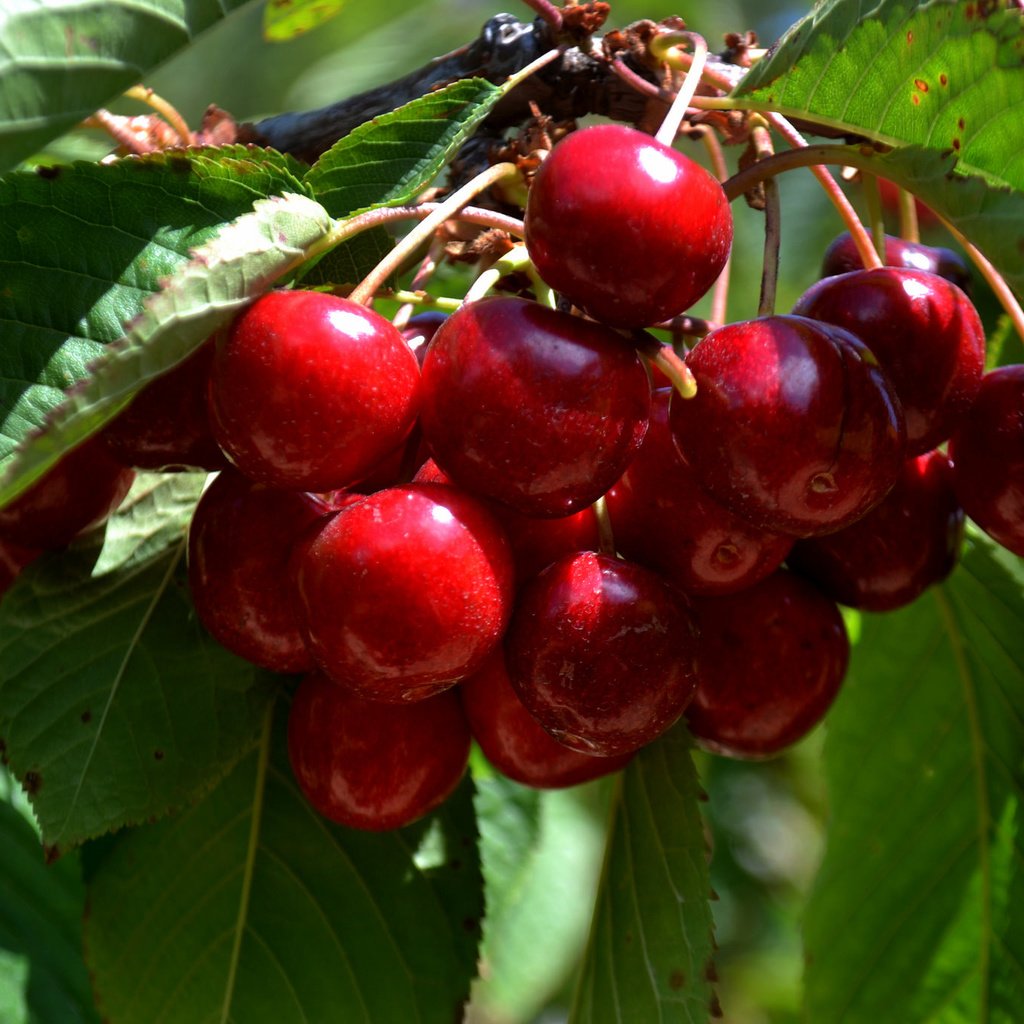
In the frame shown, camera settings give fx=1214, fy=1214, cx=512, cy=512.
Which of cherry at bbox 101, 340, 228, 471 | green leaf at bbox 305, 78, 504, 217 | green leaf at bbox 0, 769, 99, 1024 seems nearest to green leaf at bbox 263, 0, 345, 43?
green leaf at bbox 305, 78, 504, 217

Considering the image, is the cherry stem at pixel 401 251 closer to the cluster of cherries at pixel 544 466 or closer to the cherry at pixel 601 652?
the cluster of cherries at pixel 544 466

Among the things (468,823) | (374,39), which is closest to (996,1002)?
(468,823)

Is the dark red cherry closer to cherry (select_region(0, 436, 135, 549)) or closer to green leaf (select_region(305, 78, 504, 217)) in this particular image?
green leaf (select_region(305, 78, 504, 217))

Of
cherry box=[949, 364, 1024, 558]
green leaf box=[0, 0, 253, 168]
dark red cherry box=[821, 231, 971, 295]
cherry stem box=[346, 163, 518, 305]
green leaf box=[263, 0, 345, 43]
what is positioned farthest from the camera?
green leaf box=[263, 0, 345, 43]

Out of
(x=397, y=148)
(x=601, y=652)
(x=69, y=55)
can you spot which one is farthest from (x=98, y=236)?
(x=601, y=652)

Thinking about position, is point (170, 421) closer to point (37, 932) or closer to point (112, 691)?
point (112, 691)

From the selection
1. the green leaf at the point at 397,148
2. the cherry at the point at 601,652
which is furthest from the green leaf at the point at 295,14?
the cherry at the point at 601,652
